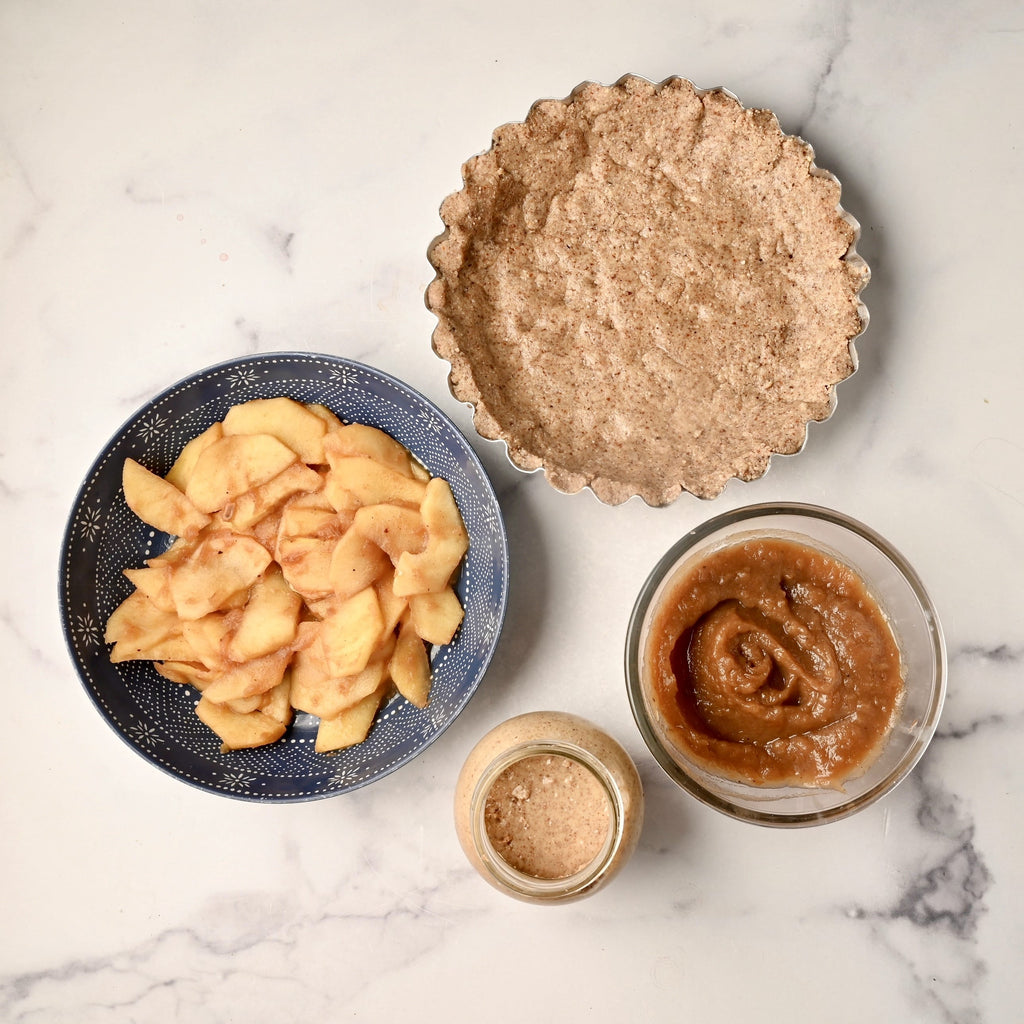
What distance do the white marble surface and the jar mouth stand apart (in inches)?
11.7

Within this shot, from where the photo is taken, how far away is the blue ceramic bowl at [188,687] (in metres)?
1.75

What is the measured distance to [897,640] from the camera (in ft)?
5.63

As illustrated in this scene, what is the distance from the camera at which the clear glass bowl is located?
1.64 metres

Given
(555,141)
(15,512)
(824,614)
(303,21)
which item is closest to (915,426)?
(824,614)

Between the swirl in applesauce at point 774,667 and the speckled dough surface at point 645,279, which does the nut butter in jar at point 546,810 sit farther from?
the speckled dough surface at point 645,279

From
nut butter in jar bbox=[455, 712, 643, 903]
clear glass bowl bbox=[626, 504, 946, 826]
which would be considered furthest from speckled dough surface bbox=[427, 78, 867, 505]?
nut butter in jar bbox=[455, 712, 643, 903]

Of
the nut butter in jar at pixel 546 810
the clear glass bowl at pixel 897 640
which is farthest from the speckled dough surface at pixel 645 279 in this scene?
the nut butter in jar at pixel 546 810

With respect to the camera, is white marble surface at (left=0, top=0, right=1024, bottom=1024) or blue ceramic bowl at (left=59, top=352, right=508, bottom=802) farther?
white marble surface at (left=0, top=0, right=1024, bottom=1024)

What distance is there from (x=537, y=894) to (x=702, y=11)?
5.82ft

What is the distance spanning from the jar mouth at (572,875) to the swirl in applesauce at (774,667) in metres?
0.16

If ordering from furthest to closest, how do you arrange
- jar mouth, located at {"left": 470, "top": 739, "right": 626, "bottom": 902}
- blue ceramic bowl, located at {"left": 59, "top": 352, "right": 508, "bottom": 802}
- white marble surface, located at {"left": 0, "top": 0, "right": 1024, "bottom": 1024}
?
white marble surface, located at {"left": 0, "top": 0, "right": 1024, "bottom": 1024}, blue ceramic bowl, located at {"left": 59, "top": 352, "right": 508, "bottom": 802}, jar mouth, located at {"left": 470, "top": 739, "right": 626, "bottom": 902}

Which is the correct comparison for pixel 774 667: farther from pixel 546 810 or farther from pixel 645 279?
pixel 645 279

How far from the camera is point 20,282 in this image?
199cm

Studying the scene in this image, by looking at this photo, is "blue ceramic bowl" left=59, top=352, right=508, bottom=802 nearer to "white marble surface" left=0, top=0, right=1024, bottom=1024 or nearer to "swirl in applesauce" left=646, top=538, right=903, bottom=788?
"white marble surface" left=0, top=0, right=1024, bottom=1024
